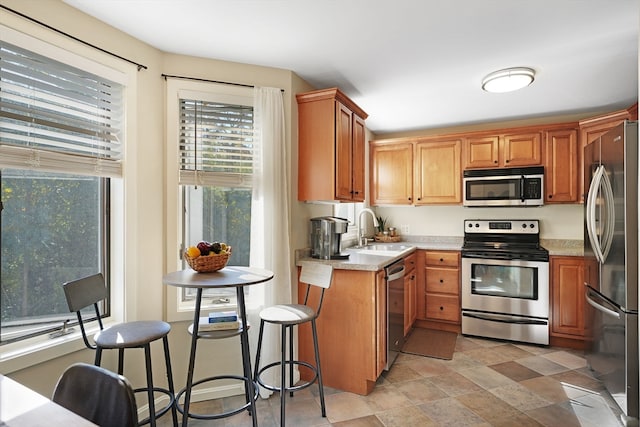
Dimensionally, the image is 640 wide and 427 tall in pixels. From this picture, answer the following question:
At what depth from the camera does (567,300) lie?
348cm

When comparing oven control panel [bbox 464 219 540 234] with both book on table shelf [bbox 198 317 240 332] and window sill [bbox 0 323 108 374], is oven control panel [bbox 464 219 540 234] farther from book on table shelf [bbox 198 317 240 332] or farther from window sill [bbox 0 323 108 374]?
window sill [bbox 0 323 108 374]

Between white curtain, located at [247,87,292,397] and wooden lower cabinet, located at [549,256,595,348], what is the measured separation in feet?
9.03

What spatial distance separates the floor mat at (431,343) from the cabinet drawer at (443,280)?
462mm

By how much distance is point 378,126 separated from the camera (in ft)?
14.9

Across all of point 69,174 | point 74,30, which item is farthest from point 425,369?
point 74,30

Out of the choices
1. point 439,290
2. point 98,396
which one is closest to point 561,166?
point 439,290

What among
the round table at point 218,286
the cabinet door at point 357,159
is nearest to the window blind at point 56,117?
the round table at point 218,286

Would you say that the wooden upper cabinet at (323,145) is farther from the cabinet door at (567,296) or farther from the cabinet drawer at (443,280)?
the cabinet door at (567,296)

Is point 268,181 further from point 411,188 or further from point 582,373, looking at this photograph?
point 582,373

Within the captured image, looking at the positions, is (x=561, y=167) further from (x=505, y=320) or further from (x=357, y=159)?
(x=357, y=159)

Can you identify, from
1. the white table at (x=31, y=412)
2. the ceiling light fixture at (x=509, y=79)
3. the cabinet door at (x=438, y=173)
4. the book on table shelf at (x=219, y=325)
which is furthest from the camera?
the cabinet door at (x=438, y=173)

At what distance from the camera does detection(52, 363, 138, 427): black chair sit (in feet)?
3.00

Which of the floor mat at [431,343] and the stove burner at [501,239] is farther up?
the stove burner at [501,239]

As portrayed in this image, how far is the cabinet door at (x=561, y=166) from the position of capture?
3713 mm
